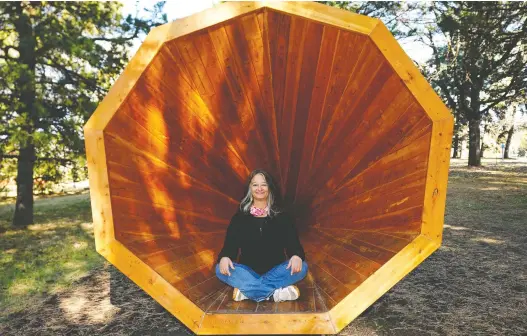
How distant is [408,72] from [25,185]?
8.11 m

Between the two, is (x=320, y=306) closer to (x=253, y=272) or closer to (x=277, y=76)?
(x=253, y=272)

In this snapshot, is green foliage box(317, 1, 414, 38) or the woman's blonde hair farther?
green foliage box(317, 1, 414, 38)

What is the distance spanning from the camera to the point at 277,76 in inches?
121

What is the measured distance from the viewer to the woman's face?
3.12 m

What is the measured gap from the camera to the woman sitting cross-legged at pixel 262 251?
108 inches

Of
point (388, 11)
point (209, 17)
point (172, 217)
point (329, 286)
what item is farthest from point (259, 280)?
point (388, 11)

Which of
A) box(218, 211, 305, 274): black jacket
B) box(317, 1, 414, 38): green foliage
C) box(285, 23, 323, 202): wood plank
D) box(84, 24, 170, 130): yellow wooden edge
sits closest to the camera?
box(84, 24, 170, 130): yellow wooden edge

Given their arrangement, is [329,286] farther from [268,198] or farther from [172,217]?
[172,217]

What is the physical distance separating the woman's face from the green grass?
2.85 metres

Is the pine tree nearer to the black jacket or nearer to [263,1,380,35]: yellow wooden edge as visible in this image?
the black jacket

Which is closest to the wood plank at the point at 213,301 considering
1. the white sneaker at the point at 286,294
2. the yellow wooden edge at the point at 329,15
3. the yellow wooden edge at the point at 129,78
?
the white sneaker at the point at 286,294

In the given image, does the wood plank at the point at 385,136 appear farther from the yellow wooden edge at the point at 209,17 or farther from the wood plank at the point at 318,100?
the yellow wooden edge at the point at 209,17

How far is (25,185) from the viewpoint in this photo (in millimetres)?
7828

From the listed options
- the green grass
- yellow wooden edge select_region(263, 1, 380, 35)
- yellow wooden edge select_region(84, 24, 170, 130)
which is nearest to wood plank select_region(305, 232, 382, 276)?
yellow wooden edge select_region(263, 1, 380, 35)
